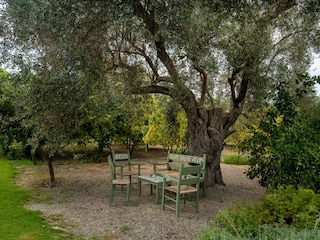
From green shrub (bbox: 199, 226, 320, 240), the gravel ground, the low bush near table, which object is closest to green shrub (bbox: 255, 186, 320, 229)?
the low bush near table

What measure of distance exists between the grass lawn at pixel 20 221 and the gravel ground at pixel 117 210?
0.26 m

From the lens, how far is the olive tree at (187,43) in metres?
5.83

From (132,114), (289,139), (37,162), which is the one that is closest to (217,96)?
(132,114)

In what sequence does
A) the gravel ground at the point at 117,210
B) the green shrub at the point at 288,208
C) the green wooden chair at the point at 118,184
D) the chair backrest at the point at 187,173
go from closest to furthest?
the green shrub at the point at 288,208, the gravel ground at the point at 117,210, the chair backrest at the point at 187,173, the green wooden chair at the point at 118,184

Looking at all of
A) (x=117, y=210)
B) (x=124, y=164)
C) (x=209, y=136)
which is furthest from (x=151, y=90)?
(x=117, y=210)

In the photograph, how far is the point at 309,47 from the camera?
928 centimetres

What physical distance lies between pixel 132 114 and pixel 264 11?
5.10 m

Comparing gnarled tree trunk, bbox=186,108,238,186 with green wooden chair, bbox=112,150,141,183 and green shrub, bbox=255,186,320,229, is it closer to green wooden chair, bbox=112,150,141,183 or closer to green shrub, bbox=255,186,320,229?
green wooden chair, bbox=112,150,141,183

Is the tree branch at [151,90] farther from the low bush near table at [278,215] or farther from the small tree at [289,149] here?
the low bush near table at [278,215]

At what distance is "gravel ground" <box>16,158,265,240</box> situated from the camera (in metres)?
5.45

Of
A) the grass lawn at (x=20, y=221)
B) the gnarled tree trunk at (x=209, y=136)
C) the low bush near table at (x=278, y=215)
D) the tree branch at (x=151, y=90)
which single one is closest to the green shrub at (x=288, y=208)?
the low bush near table at (x=278, y=215)

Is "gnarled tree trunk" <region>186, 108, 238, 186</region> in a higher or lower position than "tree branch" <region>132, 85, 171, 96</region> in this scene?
lower

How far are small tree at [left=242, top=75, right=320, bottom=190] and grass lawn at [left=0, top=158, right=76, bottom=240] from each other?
4087 millimetres

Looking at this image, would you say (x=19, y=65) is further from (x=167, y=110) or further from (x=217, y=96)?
(x=217, y=96)
